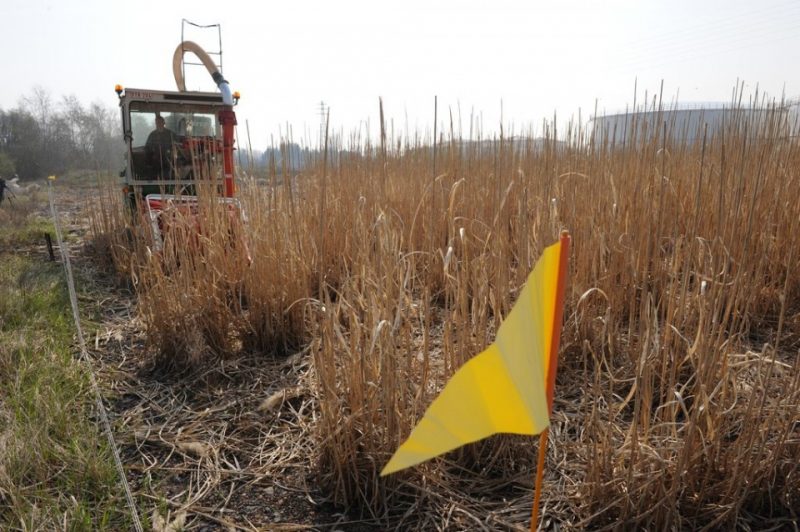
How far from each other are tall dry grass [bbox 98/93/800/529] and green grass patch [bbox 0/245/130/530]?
38cm

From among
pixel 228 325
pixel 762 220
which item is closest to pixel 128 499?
pixel 228 325

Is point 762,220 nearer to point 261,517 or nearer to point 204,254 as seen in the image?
point 261,517

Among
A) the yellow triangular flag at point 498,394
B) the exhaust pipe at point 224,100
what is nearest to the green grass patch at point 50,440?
the yellow triangular flag at point 498,394

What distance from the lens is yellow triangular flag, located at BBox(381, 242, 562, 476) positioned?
1.50ft

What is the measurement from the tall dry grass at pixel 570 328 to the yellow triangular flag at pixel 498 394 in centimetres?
53

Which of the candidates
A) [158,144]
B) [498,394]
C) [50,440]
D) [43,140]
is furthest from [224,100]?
[43,140]

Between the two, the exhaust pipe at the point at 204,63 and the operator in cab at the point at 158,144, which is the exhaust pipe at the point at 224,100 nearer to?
the exhaust pipe at the point at 204,63

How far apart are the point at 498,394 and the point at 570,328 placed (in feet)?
4.06

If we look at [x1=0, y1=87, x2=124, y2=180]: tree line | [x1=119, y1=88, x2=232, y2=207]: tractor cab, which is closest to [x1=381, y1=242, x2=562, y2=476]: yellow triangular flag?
[x1=119, y1=88, x2=232, y2=207]: tractor cab

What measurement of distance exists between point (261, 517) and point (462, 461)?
499mm

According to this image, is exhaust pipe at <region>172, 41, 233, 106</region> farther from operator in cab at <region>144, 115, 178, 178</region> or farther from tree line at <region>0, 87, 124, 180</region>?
tree line at <region>0, 87, 124, 180</region>

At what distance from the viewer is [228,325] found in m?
1.95

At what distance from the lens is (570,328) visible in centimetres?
161

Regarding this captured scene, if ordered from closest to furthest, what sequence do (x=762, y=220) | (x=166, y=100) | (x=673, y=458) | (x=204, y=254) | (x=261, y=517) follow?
(x=673, y=458), (x=261, y=517), (x=762, y=220), (x=204, y=254), (x=166, y=100)
